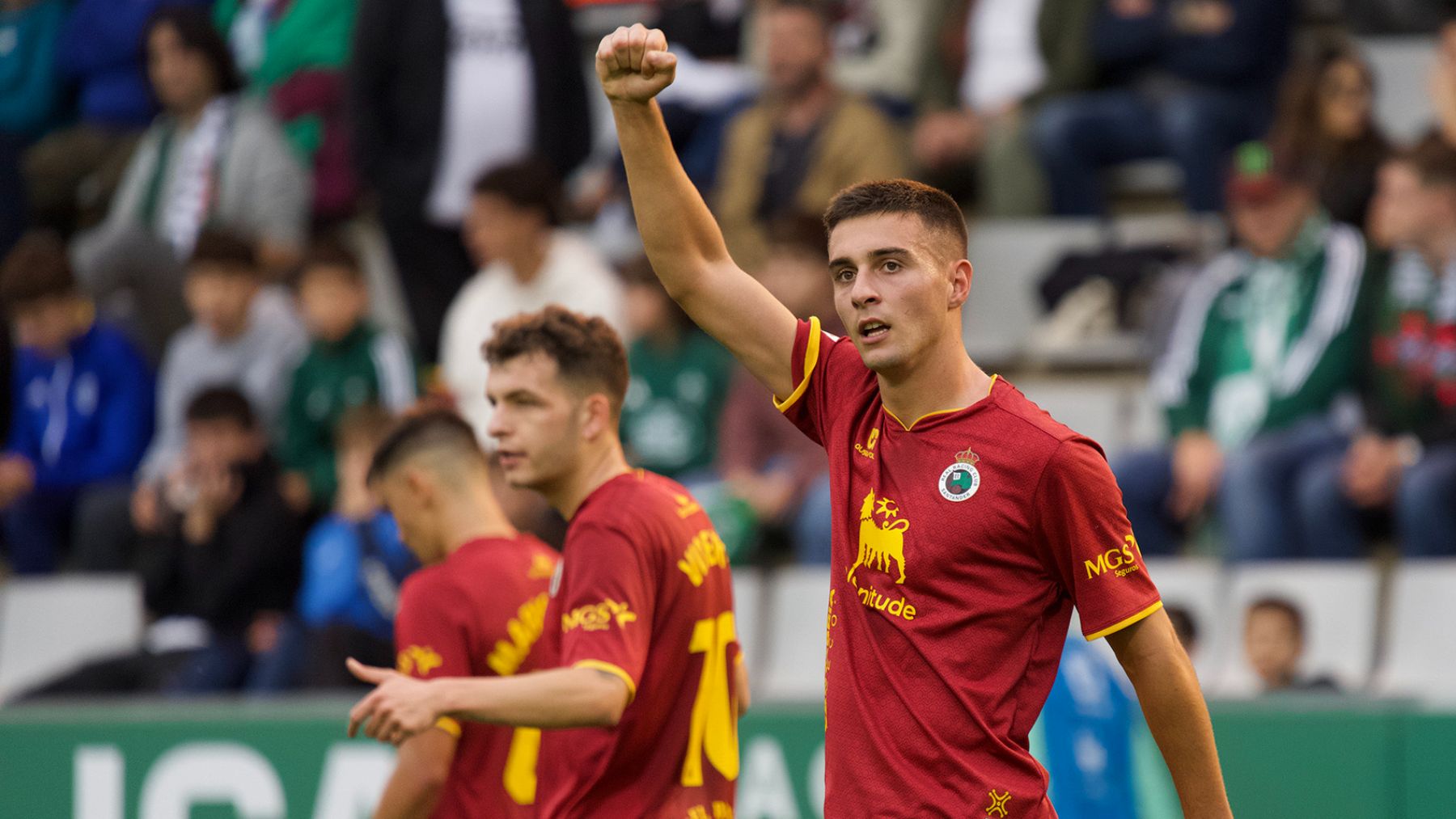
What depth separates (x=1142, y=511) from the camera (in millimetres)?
8539

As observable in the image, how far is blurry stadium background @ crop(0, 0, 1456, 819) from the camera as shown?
775cm

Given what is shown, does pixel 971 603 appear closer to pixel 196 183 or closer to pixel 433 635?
pixel 433 635

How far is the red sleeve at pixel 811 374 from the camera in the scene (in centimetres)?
406

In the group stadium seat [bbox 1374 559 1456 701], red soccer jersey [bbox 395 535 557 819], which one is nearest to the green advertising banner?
stadium seat [bbox 1374 559 1456 701]

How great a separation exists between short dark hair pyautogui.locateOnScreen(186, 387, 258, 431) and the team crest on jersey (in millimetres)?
6468

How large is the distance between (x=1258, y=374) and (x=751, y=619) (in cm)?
251

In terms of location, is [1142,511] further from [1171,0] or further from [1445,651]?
[1171,0]

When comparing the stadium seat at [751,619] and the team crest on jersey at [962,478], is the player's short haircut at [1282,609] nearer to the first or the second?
the stadium seat at [751,619]

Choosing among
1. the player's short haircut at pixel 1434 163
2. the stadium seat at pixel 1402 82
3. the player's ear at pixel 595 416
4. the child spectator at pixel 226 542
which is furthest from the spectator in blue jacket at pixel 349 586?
the stadium seat at pixel 1402 82

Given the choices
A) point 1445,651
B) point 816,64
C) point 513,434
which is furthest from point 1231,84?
point 513,434

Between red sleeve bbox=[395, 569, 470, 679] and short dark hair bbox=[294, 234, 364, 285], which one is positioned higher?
short dark hair bbox=[294, 234, 364, 285]

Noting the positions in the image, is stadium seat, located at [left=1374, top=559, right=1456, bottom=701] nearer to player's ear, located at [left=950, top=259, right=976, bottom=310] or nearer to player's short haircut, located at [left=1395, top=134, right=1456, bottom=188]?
player's short haircut, located at [left=1395, top=134, right=1456, bottom=188]

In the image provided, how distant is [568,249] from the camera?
9391 millimetres

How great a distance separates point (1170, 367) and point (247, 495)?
4470 millimetres
